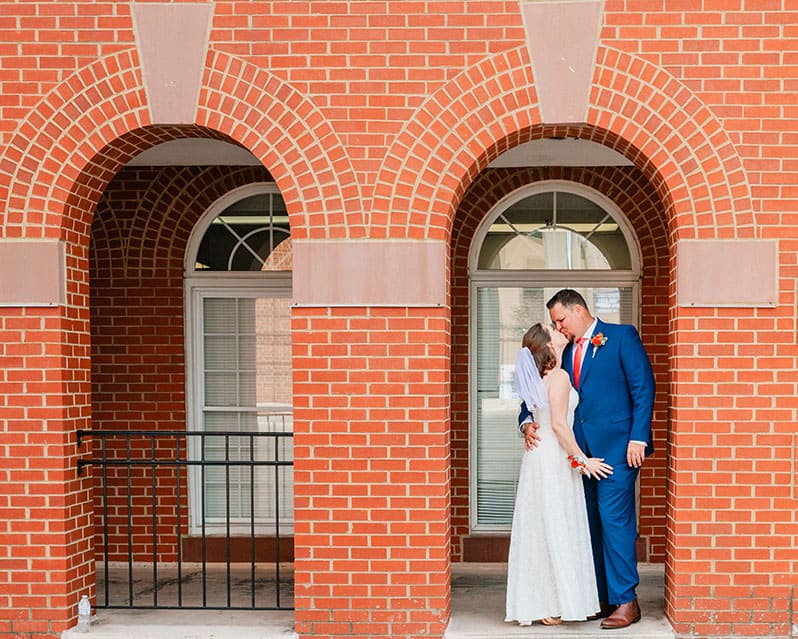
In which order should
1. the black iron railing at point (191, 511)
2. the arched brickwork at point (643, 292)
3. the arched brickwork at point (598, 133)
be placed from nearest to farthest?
the arched brickwork at point (598, 133), the arched brickwork at point (643, 292), the black iron railing at point (191, 511)

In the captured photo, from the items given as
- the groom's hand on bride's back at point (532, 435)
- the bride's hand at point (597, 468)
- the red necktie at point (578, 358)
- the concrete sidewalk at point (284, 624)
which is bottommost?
the concrete sidewalk at point (284, 624)

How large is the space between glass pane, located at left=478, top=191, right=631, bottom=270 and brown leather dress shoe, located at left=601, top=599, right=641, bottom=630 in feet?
9.38

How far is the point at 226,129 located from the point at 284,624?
3.28 metres

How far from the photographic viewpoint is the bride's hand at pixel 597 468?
529 cm

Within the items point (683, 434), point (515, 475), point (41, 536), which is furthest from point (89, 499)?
point (683, 434)

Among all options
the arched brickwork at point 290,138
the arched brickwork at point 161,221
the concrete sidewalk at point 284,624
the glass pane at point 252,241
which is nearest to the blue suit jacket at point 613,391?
the concrete sidewalk at point 284,624

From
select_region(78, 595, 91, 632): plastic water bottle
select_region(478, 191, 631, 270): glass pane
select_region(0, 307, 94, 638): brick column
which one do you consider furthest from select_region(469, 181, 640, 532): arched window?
select_region(0, 307, 94, 638): brick column

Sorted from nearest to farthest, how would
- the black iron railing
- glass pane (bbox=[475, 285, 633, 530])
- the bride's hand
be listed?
1. the bride's hand
2. the black iron railing
3. glass pane (bbox=[475, 285, 633, 530])

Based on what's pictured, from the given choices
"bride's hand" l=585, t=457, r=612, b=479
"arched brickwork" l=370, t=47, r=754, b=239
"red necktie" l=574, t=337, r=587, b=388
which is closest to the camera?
"arched brickwork" l=370, t=47, r=754, b=239

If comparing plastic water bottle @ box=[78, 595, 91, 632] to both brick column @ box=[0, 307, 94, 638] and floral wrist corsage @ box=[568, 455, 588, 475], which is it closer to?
brick column @ box=[0, 307, 94, 638]

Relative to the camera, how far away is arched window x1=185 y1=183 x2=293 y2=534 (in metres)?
7.13

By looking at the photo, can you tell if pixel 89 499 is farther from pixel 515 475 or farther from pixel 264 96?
pixel 515 475

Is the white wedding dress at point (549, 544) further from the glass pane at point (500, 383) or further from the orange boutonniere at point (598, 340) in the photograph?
the glass pane at point (500, 383)

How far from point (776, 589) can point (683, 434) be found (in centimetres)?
112
